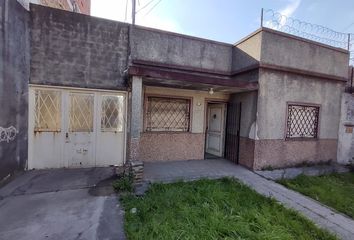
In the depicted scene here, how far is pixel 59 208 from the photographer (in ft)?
12.0

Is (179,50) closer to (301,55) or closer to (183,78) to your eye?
(183,78)

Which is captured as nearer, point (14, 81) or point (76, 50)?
point (14, 81)

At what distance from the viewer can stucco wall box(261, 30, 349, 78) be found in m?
6.20

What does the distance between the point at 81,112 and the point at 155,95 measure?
2296 millimetres

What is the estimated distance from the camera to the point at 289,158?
678cm

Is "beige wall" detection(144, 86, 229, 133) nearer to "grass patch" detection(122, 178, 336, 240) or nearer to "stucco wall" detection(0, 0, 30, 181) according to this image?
"grass patch" detection(122, 178, 336, 240)

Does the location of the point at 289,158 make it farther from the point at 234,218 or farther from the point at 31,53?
the point at 31,53

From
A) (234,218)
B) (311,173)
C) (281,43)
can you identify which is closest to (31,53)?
(234,218)

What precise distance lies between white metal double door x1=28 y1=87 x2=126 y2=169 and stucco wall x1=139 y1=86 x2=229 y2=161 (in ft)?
2.73

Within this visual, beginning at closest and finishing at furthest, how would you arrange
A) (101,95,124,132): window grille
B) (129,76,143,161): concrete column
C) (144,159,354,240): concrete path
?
(144,159,354,240): concrete path → (129,76,143,161): concrete column → (101,95,124,132): window grille

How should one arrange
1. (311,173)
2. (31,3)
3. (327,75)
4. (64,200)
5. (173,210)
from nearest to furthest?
(173,210)
(64,200)
(31,3)
(311,173)
(327,75)

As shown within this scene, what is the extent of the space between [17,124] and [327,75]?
31.1 ft

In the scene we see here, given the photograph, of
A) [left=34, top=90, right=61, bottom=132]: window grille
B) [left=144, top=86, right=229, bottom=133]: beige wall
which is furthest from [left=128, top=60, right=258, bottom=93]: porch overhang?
[left=34, top=90, right=61, bottom=132]: window grille

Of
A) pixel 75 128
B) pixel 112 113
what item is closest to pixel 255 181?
pixel 112 113
